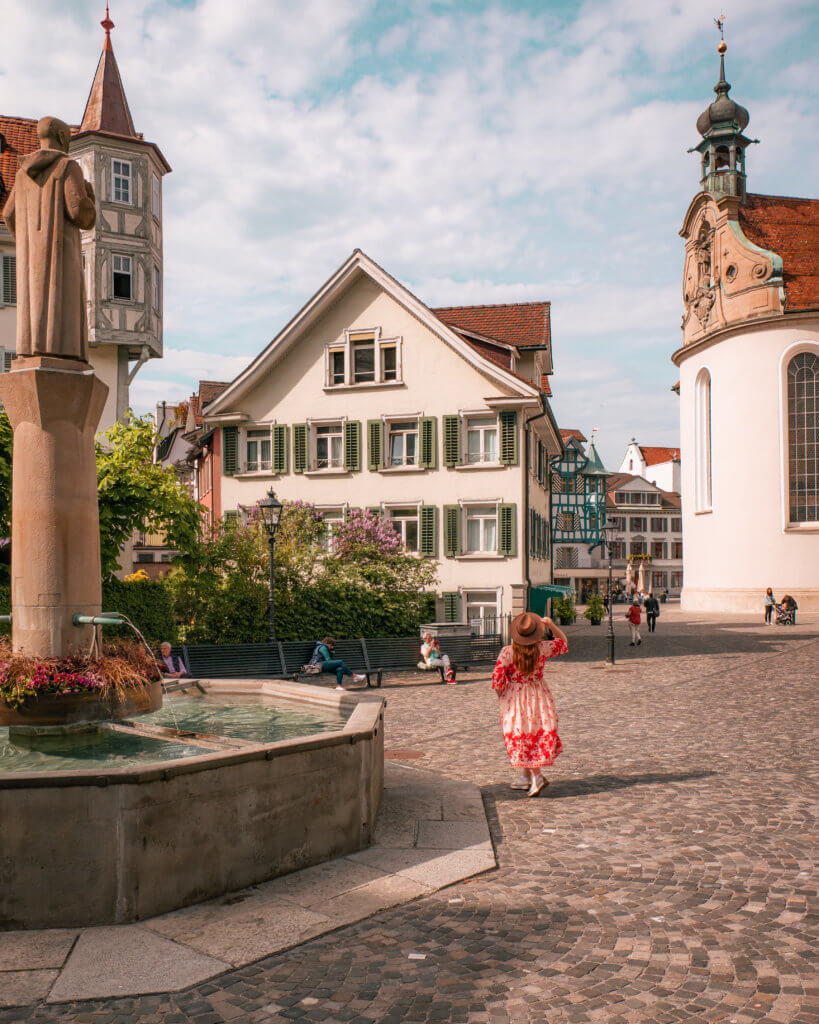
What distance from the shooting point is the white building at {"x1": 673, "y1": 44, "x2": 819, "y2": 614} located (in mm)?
50156

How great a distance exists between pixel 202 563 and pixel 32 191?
14.6m

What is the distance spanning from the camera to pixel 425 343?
30016mm

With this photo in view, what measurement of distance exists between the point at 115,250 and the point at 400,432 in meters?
11.9

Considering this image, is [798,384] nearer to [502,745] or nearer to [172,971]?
[502,745]

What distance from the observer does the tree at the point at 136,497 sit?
19.6 metres

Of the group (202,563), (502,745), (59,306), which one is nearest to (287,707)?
(502,745)

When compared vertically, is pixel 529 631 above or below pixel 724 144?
below

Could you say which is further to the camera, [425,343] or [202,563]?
[425,343]

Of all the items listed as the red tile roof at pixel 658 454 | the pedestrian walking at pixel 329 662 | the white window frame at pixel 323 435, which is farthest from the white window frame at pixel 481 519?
the red tile roof at pixel 658 454

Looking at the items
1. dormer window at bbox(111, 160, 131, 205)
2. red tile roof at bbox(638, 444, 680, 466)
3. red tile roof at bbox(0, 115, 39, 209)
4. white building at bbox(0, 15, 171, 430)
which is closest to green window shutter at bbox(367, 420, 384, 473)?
white building at bbox(0, 15, 171, 430)

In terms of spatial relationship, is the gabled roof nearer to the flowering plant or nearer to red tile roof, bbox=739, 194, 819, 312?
the flowering plant

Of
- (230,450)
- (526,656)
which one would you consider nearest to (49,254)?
(526,656)

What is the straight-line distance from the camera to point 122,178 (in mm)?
32812

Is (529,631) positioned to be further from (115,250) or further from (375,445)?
(115,250)
